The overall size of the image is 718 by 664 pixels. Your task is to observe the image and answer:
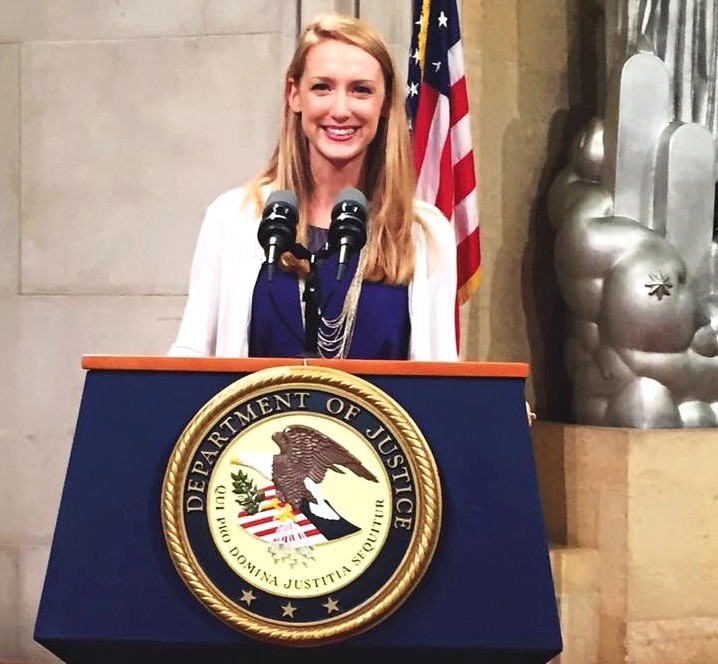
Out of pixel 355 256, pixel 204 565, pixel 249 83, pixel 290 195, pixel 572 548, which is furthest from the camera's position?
pixel 572 548

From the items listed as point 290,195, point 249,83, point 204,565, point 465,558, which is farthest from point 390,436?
point 249,83

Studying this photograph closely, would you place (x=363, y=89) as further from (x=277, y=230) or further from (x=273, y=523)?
(x=273, y=523)

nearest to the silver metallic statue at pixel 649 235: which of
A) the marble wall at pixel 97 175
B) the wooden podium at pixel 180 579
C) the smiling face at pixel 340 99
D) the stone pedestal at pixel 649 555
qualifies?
the stone pedestal at pixel 649 555

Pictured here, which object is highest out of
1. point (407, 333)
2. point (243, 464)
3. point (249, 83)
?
point (249, 83)

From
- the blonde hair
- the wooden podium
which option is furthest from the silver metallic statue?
the wooden podium

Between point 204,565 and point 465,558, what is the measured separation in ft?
1.46

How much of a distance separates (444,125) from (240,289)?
6.31ft

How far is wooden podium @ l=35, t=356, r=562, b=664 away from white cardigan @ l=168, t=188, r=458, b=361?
614 millimetres

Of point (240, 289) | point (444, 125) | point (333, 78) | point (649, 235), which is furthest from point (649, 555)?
point (333, 78)

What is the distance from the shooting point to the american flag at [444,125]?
4.24 m

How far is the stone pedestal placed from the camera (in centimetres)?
435

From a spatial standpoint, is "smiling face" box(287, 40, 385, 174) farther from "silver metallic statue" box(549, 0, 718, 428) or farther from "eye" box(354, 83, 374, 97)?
"silver metallic statue" box(549, 0, 718, 428)

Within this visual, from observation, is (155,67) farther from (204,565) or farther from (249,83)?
(204,565)

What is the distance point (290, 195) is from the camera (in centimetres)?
218
